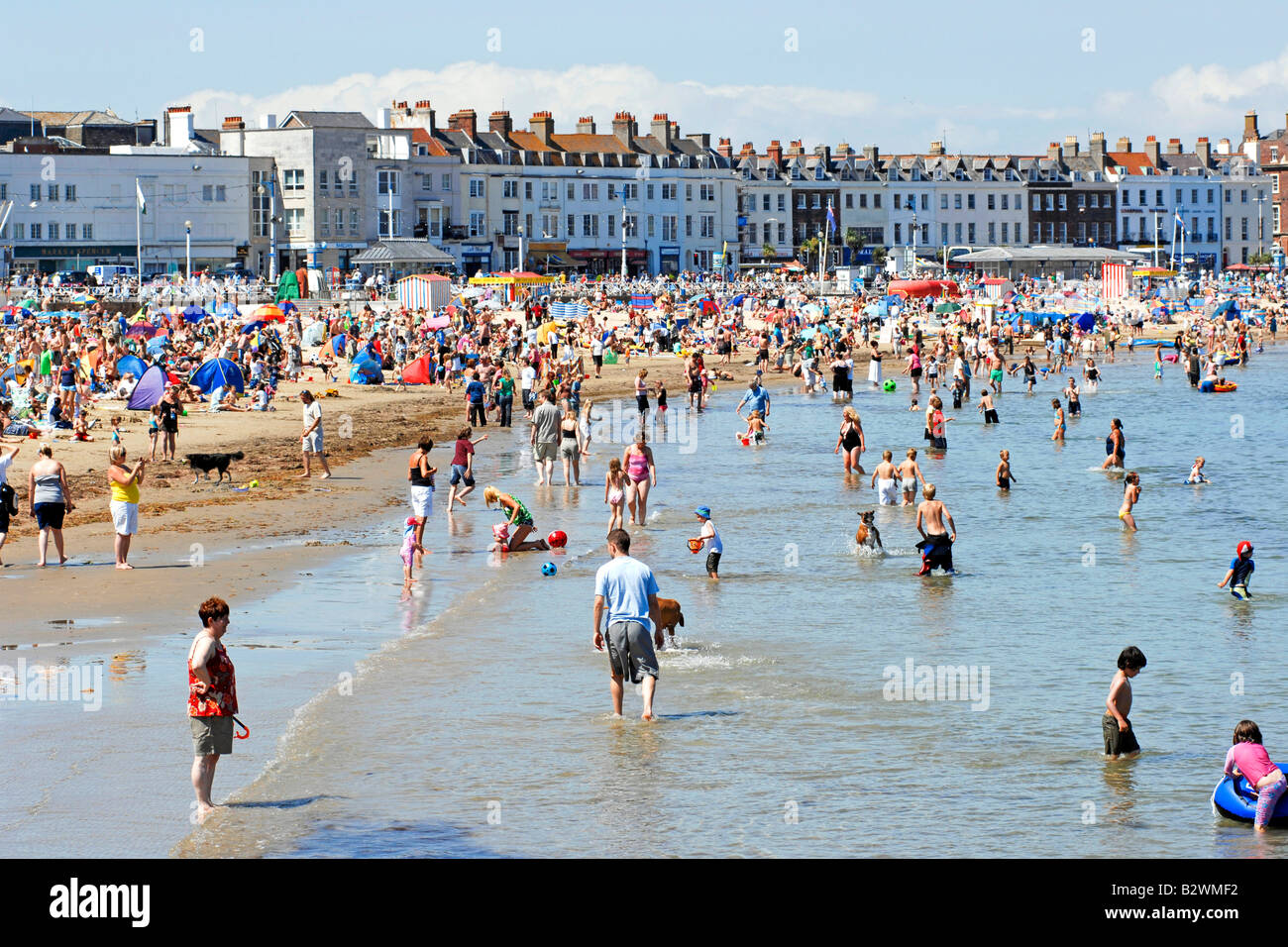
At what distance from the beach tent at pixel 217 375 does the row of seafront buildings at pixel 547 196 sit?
1744 inches

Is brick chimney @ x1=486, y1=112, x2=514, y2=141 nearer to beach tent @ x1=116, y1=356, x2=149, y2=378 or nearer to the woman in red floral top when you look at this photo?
beach tent @ x1=116, y1=356, x2=149, y2=378

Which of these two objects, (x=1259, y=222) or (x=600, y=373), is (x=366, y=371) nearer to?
(x=600, y=373)

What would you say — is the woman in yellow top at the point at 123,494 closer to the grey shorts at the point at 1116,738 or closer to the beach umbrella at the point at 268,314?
the grey shorts at the point at 1116,738

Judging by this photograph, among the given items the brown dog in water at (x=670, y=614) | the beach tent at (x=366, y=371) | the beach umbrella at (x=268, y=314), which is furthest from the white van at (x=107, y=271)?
the brown dog in water at (x=670, y=614)

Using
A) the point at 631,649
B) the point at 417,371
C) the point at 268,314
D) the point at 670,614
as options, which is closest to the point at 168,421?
the point at 670,614

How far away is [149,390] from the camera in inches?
1180

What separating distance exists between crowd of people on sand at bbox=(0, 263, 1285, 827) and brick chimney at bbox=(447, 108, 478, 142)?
15991 mm

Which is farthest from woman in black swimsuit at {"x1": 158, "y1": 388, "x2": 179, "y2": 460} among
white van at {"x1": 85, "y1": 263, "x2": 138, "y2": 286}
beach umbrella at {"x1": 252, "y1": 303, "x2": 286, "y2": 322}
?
white van at {"x1": 85, "y1": 263, "x2": 138, "y2": 286}

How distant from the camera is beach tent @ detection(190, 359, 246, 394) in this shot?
1363 inches

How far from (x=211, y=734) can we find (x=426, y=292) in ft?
193
